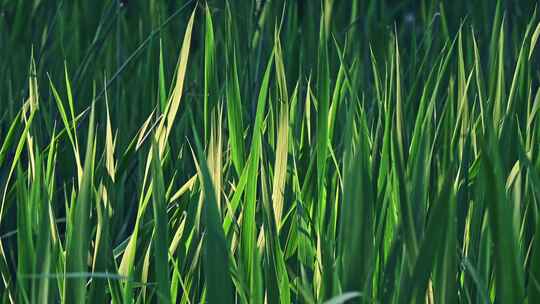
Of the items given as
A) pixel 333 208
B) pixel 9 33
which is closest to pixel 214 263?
pixel 333 208

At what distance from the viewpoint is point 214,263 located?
0.68 metres

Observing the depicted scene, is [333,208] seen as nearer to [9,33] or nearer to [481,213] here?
[481,213]

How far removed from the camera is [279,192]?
2.84 ft

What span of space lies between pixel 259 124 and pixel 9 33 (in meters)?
1.02

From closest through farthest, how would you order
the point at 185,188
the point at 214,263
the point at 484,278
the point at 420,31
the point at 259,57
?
the point at 214,263 → the point at 484,278 → the point at 185,188 → the point at 259,57 → the point at 420,31

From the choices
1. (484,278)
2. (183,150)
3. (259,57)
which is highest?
(259,57)

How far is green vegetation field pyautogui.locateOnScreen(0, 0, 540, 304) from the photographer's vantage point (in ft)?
2.26

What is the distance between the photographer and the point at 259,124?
33.2 inches

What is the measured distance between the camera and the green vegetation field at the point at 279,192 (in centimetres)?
69

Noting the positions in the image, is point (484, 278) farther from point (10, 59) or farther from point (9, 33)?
point (9, 33)

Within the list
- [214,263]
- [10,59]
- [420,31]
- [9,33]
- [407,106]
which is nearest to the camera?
[214,263]

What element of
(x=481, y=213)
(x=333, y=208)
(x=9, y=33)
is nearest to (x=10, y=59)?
(x=9, y=33)

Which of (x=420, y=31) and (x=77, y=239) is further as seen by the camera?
(x=420, y=31)

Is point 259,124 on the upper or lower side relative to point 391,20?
lower
